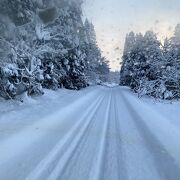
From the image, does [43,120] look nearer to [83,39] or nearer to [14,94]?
[14,94]

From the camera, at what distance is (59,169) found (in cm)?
511

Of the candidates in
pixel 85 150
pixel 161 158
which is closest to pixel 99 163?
pixel 85 150

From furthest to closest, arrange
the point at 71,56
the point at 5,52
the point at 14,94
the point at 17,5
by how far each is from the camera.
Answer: the point at 71,56, the point at 14,94, the point at 5,52, the point at 17,5

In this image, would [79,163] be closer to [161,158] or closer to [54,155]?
[54,155]

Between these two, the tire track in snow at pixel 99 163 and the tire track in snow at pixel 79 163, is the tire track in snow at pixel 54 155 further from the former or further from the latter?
the tire track in snow at pixel 99 163

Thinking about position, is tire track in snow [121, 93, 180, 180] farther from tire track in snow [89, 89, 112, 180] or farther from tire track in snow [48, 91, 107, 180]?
tire track in snow [48, 91, 107, 180]

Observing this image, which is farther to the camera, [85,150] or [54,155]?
[85,150]

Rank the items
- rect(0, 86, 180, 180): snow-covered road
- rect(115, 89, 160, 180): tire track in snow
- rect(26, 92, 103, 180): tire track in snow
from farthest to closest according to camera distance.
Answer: rect(115, 89, 160, 180): tire track in snow
rect(0, 86, 180, 180): snow-covered road
rect(26, 92, 103, 180): tire track in snow

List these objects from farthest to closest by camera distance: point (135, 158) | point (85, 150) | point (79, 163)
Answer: point (85, 150) < point (135, 158) < point (79, 163)

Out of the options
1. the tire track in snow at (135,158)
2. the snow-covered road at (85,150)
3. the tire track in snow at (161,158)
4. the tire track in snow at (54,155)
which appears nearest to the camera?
the tire track in snow at (54,155)

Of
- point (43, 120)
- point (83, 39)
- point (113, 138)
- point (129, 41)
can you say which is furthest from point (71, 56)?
point (129, 41)

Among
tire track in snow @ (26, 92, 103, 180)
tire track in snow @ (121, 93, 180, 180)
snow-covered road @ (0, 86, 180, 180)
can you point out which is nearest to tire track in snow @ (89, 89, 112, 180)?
snow-covered road @ (0, 86, 180, 180)

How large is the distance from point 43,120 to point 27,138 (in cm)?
289

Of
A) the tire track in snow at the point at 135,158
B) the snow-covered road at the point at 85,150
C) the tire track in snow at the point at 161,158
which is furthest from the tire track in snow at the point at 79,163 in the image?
the tire track in snow at the point at 161,158
